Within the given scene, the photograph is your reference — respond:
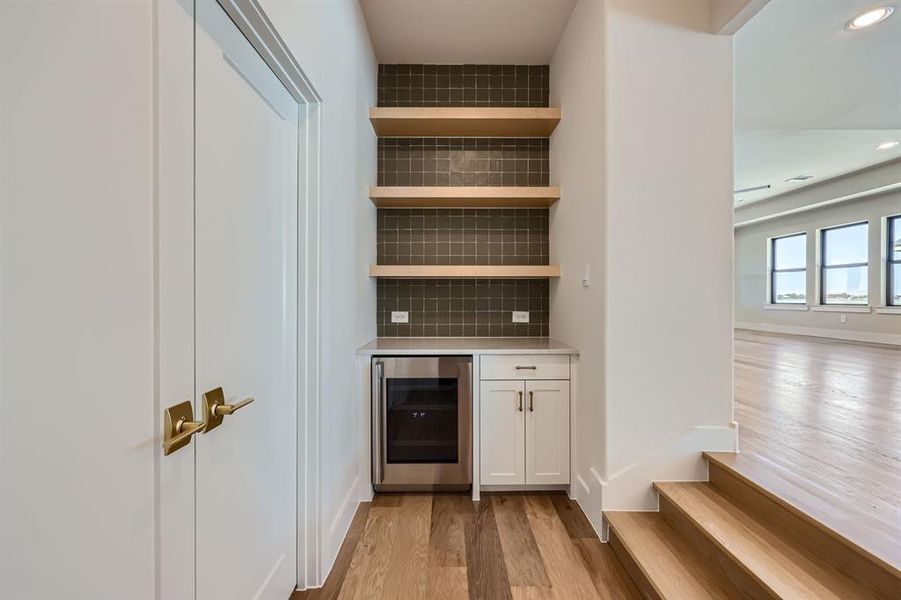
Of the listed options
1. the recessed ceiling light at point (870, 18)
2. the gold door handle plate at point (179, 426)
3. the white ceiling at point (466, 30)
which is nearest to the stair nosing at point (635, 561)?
the gold door handle plate at point (179, 426)

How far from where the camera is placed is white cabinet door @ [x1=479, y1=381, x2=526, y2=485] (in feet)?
8.20

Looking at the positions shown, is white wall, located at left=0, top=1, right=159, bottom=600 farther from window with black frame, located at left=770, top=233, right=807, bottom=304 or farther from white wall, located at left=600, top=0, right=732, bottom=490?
window with black frame, located at left=770, top=233, right=807, bottom=304

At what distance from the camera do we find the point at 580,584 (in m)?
1.74

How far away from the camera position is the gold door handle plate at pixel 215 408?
1.06 m

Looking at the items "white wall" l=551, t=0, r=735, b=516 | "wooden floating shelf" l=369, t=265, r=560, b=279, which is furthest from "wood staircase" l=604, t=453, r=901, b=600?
"wooden floating shelf" l=369, t=265, r=560, b=279

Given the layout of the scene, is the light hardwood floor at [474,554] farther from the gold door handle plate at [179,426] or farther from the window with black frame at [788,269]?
the window with black frame at [788,269]

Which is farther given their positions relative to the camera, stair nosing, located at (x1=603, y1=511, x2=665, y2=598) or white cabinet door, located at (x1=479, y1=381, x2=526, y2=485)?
white cabinet door, located at (x1=479, y1=381, x2=526, y2=485)

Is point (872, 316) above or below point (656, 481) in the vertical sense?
above

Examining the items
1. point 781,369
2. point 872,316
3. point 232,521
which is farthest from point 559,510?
point 872,316

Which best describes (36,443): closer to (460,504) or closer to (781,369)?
(460,504)

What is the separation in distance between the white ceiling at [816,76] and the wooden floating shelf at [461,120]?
139 centimetres

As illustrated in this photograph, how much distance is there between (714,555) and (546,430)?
104 centimetres

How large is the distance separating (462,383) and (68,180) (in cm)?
208

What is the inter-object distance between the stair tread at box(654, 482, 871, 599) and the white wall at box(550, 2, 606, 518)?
44 centimetres
